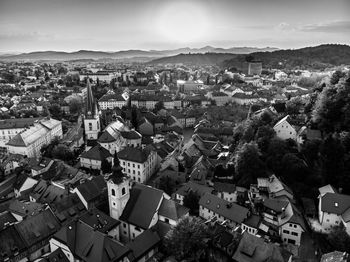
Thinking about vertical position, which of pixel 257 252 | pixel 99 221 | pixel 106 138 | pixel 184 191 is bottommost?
pixel 184 191

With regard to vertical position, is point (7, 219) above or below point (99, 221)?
below

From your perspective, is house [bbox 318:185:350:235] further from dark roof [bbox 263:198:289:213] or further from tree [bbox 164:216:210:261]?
tree [bbox 164:216:210:261]

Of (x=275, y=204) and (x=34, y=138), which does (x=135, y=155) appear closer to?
(x=275, y=204)

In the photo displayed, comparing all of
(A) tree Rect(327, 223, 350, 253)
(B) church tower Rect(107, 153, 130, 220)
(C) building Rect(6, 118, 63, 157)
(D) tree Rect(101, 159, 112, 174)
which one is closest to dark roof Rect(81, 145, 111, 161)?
(D) tree Rect(101, 159, 112, 174)

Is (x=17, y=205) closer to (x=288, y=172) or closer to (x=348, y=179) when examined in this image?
(x=288, y=172)

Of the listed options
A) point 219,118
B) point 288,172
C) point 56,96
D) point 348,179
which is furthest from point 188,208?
point 56,96

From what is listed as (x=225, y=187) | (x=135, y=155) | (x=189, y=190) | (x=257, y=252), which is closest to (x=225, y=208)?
(x=225, y=187)

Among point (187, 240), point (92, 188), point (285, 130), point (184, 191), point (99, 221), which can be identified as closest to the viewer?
point (187, 240)
